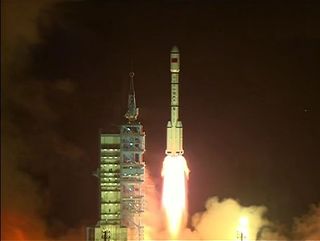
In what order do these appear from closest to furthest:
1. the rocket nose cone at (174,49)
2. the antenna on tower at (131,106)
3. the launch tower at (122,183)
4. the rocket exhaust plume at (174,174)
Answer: the rocket nose cone at (174,49) → the antenna on tower at (131,106) → the launch tower at (122,183) → the rocket exhaust plume at (174,174)

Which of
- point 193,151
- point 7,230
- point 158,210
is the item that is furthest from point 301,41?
point 7,230

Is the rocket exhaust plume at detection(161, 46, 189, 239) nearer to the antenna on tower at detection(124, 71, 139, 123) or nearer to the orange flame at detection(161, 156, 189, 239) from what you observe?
the orange flame at detection(161, 156, 189, 239)

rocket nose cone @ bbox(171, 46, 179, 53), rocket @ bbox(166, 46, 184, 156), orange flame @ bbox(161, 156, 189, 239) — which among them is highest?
rocket nose cone @ bbox(171, 46, 179, 53)

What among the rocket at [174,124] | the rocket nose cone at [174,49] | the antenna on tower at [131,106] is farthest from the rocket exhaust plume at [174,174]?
the antenna on tower at [131,106]

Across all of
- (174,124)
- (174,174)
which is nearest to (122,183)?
(174,174)

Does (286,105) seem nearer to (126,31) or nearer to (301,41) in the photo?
(301,41)

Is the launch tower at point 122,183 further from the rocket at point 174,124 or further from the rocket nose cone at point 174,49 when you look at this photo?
the rocket nose cone at point 174,49

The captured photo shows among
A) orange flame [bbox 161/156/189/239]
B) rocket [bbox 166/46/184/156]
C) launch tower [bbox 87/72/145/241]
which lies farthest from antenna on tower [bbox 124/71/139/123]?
orange flame [bbox 161/156/189/239]

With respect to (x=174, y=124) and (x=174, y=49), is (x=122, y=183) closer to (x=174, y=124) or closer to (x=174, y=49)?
(x=174, y=124)
